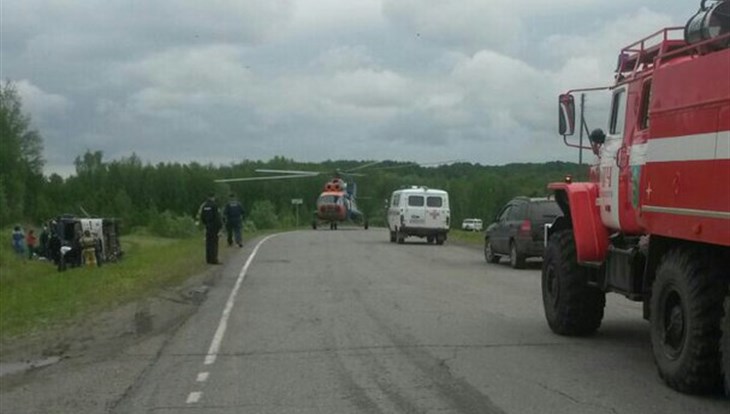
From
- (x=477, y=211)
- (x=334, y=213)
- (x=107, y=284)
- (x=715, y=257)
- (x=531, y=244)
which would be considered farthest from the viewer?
(x=477, y=211)

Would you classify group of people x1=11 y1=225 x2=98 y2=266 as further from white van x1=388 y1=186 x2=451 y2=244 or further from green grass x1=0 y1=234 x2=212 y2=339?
white van x1=388 y1=186 x2=451 y2=244

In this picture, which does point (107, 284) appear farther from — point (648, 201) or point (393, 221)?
point (393, 221)

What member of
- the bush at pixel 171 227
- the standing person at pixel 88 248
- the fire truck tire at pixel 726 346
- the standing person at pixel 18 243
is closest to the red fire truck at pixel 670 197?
the fire truck tire at pixel 726 346

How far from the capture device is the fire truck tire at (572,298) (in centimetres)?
1266

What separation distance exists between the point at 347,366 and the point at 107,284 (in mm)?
12640

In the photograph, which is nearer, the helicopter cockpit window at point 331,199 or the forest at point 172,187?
the helicopter cockpit window at point 331,199

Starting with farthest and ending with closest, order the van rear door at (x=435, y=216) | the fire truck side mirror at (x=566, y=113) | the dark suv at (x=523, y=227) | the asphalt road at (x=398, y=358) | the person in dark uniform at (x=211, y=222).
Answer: the van rear door at (x=435, y=216), the person in dark uniform at (x=211, y=222), the dark suv at (x=523, y=227), the fire truck side mirror at (x=566, y=113), the asphalt road at (x=398, y=358)

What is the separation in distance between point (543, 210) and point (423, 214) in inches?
566

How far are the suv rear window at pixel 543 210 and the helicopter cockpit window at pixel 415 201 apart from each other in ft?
46.7

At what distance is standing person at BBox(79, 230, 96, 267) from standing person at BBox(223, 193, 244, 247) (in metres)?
5.27

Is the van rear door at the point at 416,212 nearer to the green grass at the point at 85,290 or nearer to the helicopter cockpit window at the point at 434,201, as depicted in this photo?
the helicopter cockpit window at the point at 434,201

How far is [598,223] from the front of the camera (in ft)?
39.8

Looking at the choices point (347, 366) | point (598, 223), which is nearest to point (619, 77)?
point (598, 223)

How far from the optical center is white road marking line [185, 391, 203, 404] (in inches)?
369
